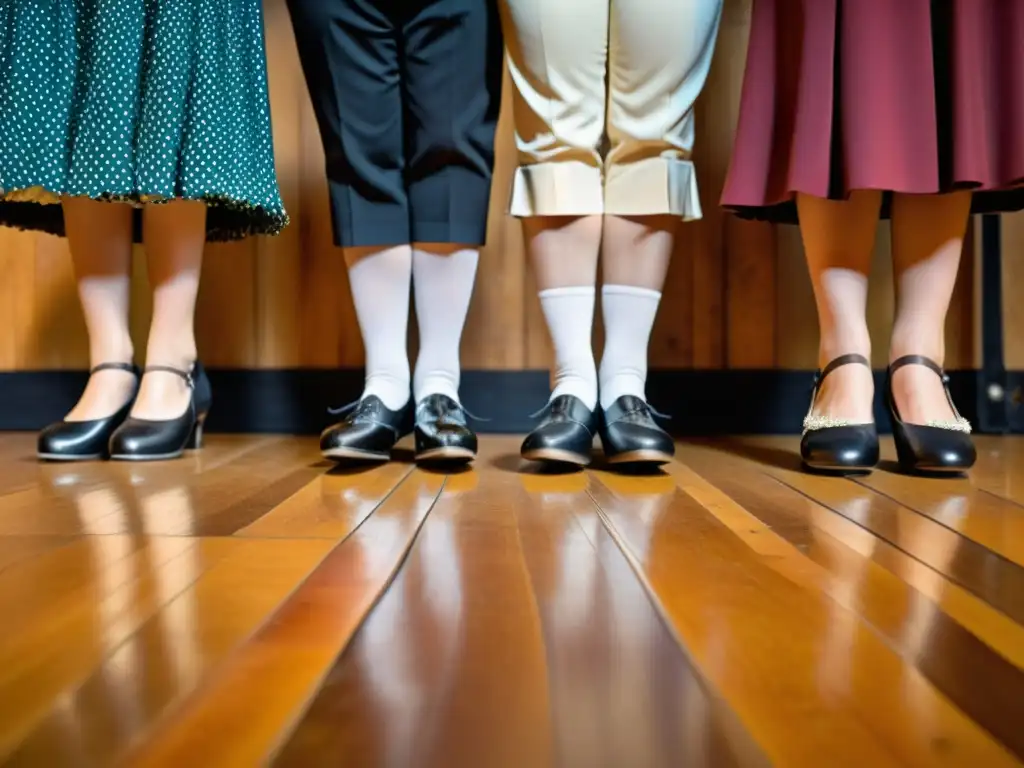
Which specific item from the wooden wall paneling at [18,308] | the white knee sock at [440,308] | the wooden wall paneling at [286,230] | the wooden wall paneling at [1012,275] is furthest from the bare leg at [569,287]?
the wooden wall paneling at [18,308]

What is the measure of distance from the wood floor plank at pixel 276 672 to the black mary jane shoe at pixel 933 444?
2.11 feet

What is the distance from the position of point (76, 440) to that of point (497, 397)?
25.8 inches

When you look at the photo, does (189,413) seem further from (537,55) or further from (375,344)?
(537,55)

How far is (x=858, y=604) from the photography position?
1.51ft

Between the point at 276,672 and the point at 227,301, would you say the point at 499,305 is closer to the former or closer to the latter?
the point at 227,301

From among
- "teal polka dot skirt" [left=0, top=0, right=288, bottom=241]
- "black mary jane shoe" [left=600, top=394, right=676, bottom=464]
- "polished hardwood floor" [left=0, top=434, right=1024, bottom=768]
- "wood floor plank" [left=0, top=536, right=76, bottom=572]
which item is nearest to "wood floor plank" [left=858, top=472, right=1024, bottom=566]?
"polished hardwood floor" [left=0, top=434, right=1024, bottom=768]

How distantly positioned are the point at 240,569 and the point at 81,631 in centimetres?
12

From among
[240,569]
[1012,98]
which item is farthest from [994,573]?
[1012,98]

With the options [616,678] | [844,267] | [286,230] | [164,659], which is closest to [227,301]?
[286,230]

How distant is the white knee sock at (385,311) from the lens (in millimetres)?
1062

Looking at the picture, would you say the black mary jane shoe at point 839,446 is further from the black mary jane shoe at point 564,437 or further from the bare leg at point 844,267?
the black mary jane shoe at point 564,437

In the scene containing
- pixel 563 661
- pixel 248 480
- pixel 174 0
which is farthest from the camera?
pixel 174 0

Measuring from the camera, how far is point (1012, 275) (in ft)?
4.57

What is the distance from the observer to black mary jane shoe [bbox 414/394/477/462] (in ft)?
3.09
